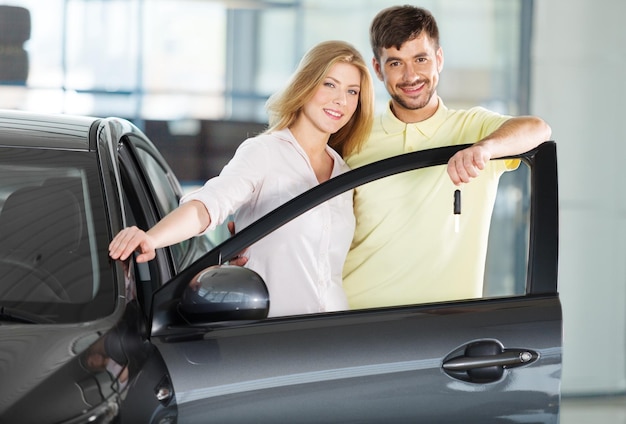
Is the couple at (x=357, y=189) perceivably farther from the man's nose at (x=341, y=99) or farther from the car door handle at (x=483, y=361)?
the car door handle at (x=483, y=361)

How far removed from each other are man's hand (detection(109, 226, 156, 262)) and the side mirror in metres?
0.16

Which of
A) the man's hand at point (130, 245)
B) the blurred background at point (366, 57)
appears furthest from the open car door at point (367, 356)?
the blurred background at point (366, 57)

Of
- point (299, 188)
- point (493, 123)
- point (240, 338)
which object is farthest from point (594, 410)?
point (240, 338)

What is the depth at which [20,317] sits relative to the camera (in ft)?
5.97

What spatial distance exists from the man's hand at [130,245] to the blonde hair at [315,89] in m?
0.64

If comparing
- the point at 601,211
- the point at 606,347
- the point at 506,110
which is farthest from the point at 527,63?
the point at 606,347

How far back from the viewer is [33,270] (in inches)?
76.7

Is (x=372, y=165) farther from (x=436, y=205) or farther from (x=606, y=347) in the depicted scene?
(x=606, y=347)

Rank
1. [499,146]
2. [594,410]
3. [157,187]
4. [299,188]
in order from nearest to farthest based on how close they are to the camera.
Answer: [499,146]
[299,188]
[157,187]
[594,410]

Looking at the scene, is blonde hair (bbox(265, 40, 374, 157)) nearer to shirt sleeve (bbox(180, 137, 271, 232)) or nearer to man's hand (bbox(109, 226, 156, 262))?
shirt sleeve (bbox(180, 137, 271, 232))

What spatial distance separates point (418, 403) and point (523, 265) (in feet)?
16.7

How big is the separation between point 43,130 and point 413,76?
0.91m

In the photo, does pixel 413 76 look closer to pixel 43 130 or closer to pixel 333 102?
pixel 333 102

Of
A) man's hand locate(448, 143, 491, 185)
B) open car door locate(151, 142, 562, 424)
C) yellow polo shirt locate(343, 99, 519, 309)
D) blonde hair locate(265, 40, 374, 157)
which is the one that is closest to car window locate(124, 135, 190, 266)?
blonde hair locate(265, 40, 374, 157)
